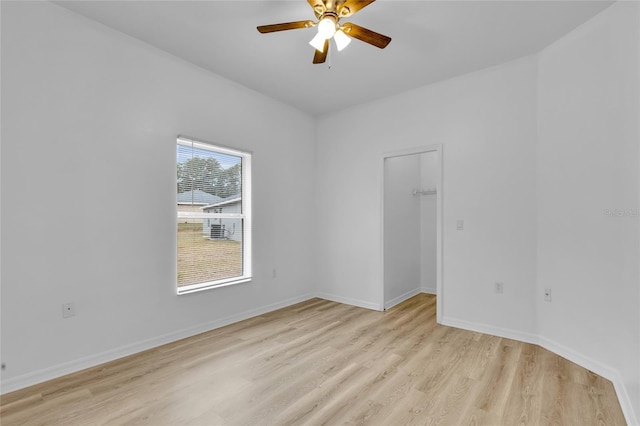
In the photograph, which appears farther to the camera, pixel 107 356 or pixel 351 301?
pixel 351 301

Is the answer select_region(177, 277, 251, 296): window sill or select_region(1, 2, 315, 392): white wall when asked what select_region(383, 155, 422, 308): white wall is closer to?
select_region(177, 277, 251, 296): window sill

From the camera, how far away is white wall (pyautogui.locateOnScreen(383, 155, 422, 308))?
431cm

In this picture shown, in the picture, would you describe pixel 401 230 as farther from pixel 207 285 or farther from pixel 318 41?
pixel 318 41

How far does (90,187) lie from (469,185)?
3.64m

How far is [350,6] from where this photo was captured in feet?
6.80

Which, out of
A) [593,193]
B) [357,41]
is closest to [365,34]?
[357,41]

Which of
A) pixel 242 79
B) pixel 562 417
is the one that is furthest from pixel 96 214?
pixel 562 417

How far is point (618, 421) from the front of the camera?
1.88m

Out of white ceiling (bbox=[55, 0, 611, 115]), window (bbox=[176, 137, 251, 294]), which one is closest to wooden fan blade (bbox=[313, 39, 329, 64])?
white ceiling (bbox=[55, 0, 611, 115])

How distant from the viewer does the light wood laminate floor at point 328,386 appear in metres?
1.92

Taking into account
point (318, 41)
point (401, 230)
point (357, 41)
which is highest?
point (357, 41)

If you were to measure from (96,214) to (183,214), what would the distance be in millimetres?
783

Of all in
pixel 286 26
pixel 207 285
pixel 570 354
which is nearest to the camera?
pixel 286 26

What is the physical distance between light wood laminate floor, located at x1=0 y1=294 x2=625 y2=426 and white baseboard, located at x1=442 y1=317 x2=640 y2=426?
0.07m
